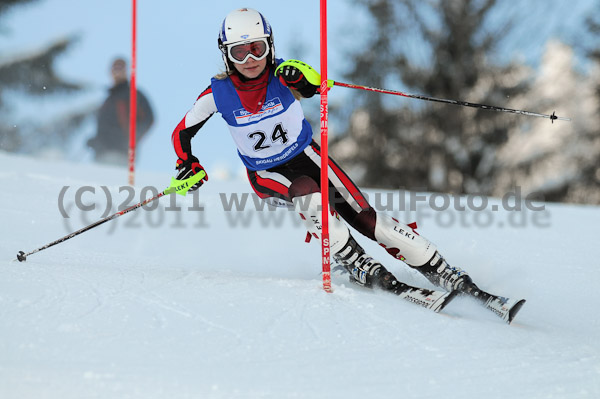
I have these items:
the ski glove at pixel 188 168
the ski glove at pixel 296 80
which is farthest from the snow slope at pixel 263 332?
the ski glove at pixel 296 80

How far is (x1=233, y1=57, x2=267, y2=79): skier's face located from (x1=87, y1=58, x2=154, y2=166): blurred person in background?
178 inches

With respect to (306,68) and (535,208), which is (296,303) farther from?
(535,208)

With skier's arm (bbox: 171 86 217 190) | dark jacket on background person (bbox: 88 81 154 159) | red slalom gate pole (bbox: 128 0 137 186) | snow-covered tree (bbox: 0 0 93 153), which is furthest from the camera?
snow-covered tree (bbox: 0 0 93 153)

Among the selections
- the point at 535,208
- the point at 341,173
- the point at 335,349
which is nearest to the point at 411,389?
the point at 335,349

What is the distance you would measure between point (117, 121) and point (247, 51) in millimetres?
5742

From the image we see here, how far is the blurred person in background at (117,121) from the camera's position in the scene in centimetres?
742

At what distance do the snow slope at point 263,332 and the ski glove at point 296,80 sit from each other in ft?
2.95

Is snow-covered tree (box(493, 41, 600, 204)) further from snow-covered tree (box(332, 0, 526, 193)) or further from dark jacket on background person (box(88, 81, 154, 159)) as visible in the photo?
dark jacket on background person (box(88, 81, 154, 159))

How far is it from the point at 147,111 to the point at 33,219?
3291mm

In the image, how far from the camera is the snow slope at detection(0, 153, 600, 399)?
2.05 metres

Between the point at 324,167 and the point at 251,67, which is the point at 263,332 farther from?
the point at 251,67

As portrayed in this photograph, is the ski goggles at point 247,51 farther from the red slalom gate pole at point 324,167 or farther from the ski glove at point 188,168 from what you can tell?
the ski glove at point 188,168

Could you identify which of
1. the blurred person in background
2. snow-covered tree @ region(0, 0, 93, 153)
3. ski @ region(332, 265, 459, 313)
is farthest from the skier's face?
snow-covered tree @ region(0, 0, 93, 153)

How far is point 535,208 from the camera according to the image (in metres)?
5.77
